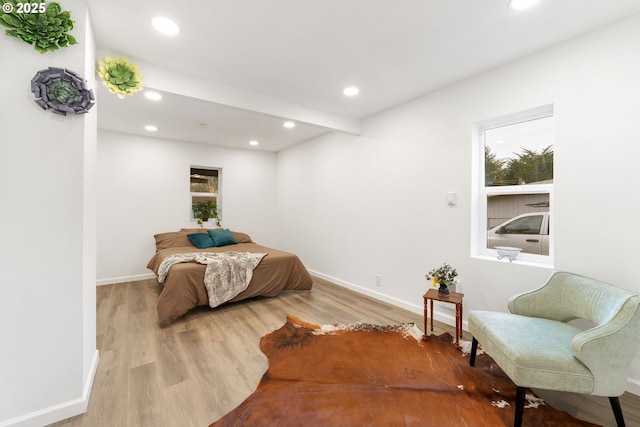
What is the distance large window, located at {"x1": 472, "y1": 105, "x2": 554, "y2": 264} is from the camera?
93.4 inches

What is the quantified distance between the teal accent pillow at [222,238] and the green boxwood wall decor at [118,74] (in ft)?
10.0

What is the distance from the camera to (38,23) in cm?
142

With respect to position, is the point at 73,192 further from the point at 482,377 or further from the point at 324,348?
the point at 482,377

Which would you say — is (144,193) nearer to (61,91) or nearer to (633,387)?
(61,91)

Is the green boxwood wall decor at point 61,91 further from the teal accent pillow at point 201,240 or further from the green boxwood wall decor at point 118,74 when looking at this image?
the teal accent pillow at point 201,240

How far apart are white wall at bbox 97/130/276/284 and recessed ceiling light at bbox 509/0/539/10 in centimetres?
486

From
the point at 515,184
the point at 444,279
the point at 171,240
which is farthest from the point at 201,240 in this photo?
the point at 515,184

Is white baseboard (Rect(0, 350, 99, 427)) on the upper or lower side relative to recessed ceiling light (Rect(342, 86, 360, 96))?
lower

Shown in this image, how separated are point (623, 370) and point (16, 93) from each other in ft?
11.6

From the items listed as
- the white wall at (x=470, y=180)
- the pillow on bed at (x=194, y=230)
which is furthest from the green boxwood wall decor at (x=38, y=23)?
the pillow on bed at (x=194, y=230)

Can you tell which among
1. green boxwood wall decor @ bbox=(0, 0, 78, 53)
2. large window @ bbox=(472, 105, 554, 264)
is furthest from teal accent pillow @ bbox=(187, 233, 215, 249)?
large window @ bbox=(472, 105, 554, 264)

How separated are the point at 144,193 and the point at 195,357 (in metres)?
3.52

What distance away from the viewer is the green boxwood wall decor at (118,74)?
193 centimetres

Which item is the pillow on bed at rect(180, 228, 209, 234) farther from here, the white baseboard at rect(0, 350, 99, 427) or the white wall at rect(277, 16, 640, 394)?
the white baseboard at rect(0, 350, 99, 427)
